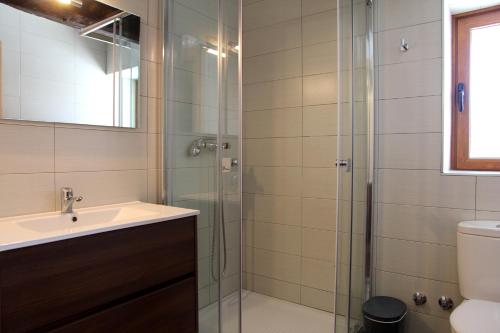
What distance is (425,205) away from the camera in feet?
6.39

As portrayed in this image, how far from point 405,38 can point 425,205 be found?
1.00 metres

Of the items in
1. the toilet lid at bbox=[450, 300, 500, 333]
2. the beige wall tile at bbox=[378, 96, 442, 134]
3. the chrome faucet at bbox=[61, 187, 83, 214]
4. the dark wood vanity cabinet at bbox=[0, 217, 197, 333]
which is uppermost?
the beige wall tile at bbox=[378, 96, 442, 134]

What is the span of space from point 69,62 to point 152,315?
119 cm

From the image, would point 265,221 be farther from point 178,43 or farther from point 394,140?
point 178,43

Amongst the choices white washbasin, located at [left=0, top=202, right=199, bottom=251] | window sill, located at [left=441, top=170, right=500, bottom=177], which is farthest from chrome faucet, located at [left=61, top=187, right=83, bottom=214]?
window sill, located at [left=441, top=170, right=500, bottom=177]

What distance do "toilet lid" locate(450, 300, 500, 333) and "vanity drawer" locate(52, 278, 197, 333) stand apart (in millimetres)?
1144

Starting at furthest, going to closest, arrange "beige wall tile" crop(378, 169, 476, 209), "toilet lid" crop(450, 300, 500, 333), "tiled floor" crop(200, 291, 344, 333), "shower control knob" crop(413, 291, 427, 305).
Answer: "tiled floor" crop(200, 291, 344, 333)
"shower control knob" crop(413, 291, 427, 305)
"beige wall tile" crop(378, 169, 476, 209)
"toilet lid" crop(450, 300, 500, 333)

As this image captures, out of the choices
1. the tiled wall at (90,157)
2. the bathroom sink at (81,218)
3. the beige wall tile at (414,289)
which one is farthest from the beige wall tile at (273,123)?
the bathroom sink at (81,218)

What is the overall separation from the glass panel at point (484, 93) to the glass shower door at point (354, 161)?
0.59 meters

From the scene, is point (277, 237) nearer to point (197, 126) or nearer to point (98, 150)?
point (197, 126)

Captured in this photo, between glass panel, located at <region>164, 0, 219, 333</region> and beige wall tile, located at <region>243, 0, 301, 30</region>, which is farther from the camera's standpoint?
beige wall tile, located at <region>243, 0, 301, 30</region>

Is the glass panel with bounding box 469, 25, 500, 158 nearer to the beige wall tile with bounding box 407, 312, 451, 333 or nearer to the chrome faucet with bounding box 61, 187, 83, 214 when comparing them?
the beige wall tile with bounding box 407, 312, 451, 333

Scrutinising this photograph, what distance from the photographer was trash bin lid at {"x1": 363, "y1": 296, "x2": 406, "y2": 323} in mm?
1782

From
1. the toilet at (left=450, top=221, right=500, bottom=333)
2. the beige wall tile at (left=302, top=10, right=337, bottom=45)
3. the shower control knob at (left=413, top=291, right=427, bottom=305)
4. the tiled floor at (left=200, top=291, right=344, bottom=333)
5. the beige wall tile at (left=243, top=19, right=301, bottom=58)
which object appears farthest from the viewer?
the beige wall tile at (left=243, top=19, right=301, bottom=58)
